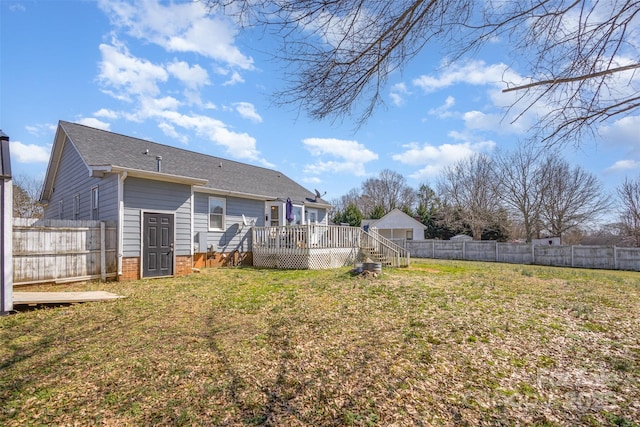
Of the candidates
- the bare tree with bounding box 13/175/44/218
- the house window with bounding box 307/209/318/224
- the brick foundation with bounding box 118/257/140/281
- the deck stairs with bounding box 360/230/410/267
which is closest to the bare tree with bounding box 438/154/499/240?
the house window with bounding box 307/209/318/224

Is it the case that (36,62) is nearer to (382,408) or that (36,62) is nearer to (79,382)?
(79,382)

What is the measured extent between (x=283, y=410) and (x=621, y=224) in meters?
33.7

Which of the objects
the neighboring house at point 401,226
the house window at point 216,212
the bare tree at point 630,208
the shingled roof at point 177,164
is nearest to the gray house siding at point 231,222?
the house window at point 216,212

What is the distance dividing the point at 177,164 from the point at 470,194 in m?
28.2

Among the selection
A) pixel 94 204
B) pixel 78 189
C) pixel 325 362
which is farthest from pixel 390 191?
pixel 325 362

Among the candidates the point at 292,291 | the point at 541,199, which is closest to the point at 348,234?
the point at 292,291

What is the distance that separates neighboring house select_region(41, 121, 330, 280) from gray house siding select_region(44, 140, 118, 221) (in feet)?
0.10

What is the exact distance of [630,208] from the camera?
82.4ft

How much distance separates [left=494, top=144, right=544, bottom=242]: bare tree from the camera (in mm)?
28109

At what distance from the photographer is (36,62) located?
8.14m

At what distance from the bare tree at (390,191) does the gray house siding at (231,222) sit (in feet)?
121

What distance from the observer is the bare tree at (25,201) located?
885 inches

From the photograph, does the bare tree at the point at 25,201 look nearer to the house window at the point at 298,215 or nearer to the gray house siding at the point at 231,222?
the gray house siding at the point at 231,222

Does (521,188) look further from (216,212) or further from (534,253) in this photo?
(216,212)
